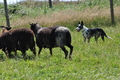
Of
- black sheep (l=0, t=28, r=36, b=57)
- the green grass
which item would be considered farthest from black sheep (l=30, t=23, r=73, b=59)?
the green grass

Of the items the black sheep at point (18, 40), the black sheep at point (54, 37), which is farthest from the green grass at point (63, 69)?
the black sheep at point (18, 40)

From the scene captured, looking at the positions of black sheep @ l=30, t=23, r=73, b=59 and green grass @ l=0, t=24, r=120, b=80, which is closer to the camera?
green grass @ l=0, t=24, r=120, b=80

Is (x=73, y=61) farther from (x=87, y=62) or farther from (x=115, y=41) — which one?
(x=115, y=41)

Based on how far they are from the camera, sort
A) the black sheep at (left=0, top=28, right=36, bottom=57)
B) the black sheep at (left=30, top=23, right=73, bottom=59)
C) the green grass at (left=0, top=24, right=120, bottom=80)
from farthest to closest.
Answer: the black sheep at (left=0, top=28, right=36, bottom=57)
the black sheep at (left=30, top=23, right=73, bottom=59)
the green grass at (left=0, top=24, right=120, bottom=80)

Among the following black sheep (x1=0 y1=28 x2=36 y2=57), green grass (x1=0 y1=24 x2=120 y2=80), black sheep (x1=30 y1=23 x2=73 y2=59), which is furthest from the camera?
black sheep (x1=0 y1=28 x2=36 y2=57)

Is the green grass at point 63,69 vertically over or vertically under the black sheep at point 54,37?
under

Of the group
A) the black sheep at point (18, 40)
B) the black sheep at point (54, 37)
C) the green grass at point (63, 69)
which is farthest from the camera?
the black sheep at point (18, 40)

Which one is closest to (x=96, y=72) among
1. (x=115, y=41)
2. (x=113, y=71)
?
(x=113, y=71)

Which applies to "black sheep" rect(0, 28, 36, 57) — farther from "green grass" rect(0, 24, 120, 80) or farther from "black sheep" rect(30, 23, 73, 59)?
"green grass" rect(0, 24, 120, 80)

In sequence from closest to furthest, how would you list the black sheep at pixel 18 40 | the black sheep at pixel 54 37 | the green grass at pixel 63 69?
the green grass at pixel 63 69
the black sheep at pixel 54 37
the black sheep at pixel 18 40

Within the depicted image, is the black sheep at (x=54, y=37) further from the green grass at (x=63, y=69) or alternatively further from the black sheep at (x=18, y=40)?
the green grass at (x=63, y=69)

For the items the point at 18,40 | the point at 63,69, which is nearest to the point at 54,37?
the point at 18,40

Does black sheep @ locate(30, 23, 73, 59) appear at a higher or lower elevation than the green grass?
higher

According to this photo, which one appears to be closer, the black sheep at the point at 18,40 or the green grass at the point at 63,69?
the green grass at the point at 63,69
